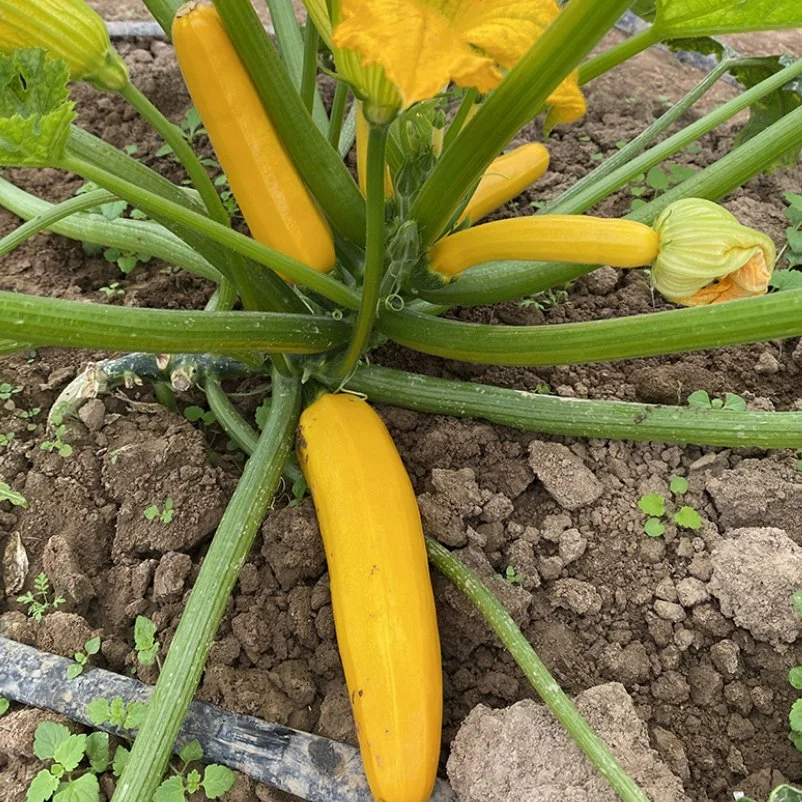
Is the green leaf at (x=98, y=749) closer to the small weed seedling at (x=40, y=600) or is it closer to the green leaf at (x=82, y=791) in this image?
the green leaf at (x=82, y=791)

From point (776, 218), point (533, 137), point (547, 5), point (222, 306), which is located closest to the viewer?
point (547, 5)

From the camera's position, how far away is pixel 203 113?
4.56 feet

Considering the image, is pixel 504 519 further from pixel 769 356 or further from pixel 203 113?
pixel 203 113

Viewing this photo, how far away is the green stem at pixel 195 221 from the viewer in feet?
3.41

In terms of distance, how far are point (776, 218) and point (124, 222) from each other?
168cm

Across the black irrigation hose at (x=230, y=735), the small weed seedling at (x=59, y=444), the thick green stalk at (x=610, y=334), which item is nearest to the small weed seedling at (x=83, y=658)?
the black irrigation hose at (x=230, y=735)

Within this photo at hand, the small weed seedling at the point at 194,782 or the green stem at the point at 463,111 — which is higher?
the green stem at the point at 463,111

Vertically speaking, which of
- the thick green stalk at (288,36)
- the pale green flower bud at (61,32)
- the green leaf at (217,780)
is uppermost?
the pale green flower bud at (61,32)

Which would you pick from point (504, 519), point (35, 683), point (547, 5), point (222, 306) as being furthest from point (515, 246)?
point (35, 683)

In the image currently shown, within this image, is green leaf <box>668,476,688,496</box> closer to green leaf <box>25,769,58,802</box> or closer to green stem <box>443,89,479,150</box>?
green stem <box>443,89,479,150</box>

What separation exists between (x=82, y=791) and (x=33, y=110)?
3.33ft

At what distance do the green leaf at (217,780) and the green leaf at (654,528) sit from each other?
2.83 feet

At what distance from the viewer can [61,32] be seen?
107cm

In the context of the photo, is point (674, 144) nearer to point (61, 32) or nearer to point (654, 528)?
point (654, 528)
